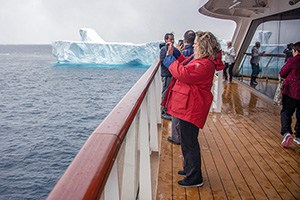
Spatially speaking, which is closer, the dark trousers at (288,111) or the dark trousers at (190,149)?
the dark trousers at (190,149)

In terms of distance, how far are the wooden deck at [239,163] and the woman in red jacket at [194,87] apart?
32 centimetres

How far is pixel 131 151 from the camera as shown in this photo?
153 centimetres

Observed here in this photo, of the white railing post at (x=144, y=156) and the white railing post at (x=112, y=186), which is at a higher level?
the white railing post at (x=112, y=186)

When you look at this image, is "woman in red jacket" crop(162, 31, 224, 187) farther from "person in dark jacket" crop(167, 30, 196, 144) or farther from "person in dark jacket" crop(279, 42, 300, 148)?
"person in dark jacket" crop(279, 42, 300, 148)

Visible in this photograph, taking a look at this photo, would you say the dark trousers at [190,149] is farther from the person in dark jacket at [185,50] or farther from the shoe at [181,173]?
the person in dark jacket at [185,50]

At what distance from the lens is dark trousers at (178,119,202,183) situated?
2.26 metres

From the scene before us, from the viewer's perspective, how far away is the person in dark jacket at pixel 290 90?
3330 mm

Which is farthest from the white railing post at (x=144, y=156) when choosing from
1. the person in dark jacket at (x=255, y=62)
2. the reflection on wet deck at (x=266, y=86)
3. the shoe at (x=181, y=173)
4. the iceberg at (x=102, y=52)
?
the iceberg at (x=102, y=52)

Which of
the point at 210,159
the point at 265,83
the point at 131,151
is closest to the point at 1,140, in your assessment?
the point at 265,83

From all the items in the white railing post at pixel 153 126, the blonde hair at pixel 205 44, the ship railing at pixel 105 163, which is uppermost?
the blonde hair at pixel 205 44

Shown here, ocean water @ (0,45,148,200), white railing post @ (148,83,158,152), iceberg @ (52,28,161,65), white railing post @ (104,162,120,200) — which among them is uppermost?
white railing post @ (104,162,120,200)

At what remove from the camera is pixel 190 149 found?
2334 mm

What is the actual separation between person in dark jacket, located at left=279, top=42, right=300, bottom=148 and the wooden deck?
0.51 feet

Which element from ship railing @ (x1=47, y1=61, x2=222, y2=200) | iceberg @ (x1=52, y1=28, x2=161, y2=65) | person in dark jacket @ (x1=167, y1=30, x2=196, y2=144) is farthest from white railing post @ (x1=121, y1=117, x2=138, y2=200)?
iceberg @ (x1=52, y1=28, x2=161, y2=65)
